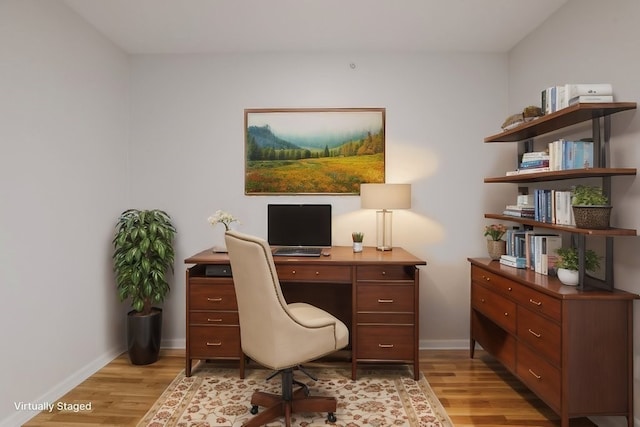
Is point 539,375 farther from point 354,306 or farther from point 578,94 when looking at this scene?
point 578,94

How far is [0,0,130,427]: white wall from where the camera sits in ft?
7.25

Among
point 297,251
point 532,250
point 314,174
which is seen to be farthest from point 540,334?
point 314,174

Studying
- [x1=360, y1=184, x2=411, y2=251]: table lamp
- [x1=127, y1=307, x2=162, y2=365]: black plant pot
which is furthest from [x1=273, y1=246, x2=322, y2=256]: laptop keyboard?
[x1=127, y1=307, x2=162, y2=365]: black plant pot

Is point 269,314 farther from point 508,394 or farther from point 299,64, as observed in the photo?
point 299,64

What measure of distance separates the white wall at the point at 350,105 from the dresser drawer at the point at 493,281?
1.41ft

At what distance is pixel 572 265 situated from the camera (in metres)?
2.19

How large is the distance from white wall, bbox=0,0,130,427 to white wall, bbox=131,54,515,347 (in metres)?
0.41

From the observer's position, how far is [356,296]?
2791 millimetres

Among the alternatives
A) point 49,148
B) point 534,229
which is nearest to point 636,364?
point 534,229

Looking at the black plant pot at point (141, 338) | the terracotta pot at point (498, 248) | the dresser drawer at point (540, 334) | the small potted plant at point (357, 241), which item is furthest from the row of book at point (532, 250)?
the black plant pot at point (141, 338)

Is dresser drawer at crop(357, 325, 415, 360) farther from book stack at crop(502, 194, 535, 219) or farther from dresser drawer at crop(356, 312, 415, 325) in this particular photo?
book stack at crop(502, 194, 535, 219)

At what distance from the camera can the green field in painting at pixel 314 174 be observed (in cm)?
345

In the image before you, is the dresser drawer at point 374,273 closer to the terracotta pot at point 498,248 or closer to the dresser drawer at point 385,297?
the dresser drawer at point 385,297

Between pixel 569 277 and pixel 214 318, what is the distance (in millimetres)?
2378
